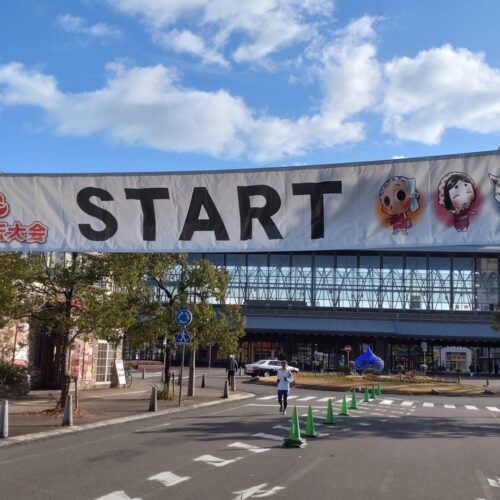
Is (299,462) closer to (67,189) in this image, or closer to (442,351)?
(67,189)

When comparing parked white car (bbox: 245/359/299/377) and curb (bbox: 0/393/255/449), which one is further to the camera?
parked white car (bbox: 245/359/299/377)

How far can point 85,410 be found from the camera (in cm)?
1870

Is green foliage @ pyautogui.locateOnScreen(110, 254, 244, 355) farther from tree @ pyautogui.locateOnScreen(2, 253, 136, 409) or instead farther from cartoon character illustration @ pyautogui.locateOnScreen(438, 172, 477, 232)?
cartoon character illustration @ pyautogui.locateOnScreen(438, 172, 477, 232)

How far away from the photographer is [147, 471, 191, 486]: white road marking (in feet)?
29.0

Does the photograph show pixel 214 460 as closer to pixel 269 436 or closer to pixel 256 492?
pixel 256 492

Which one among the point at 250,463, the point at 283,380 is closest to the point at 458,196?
the point at 250,463

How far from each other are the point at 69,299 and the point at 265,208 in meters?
10.8

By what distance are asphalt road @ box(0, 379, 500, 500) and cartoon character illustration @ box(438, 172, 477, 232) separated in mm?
3659

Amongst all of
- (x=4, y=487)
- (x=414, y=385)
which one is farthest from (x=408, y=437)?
(x=414, y=385)

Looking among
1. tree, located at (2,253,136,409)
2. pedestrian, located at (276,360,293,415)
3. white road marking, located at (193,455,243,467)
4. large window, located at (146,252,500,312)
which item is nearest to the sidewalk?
tree, located at (2,253,136,409)

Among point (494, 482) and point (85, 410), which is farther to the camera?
point (85, 410)

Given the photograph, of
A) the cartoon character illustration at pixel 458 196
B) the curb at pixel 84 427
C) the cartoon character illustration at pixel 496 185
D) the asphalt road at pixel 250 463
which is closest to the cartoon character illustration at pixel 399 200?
the cartoon character illustration at pixel 458 196

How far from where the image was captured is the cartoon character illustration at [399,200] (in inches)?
314

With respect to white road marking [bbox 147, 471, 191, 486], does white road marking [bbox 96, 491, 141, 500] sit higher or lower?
higher
